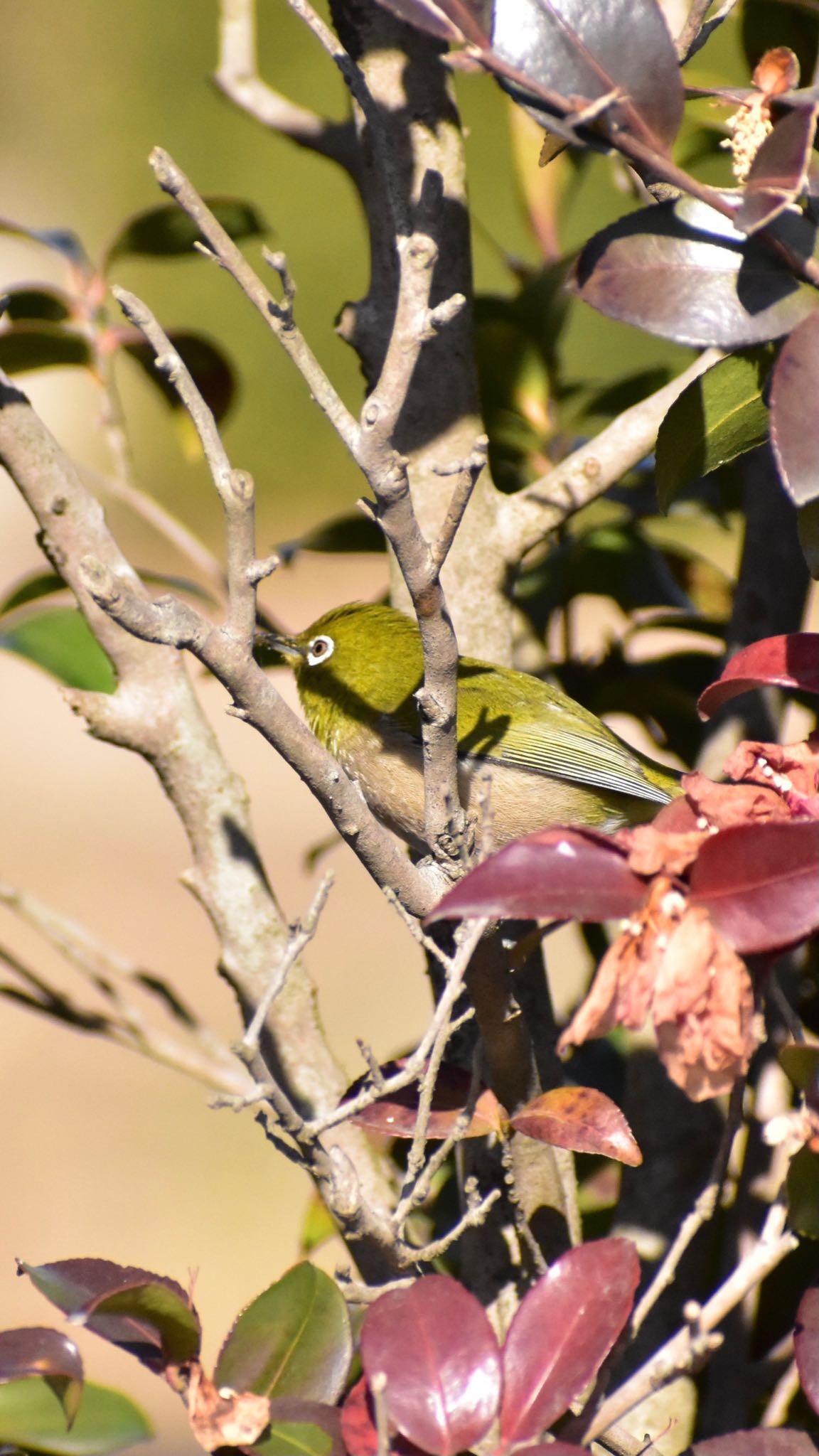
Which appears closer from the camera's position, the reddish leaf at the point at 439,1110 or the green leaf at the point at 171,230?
the reddish leaf at the point at 439,1110

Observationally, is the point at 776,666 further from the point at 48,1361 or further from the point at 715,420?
the point at 48,1361

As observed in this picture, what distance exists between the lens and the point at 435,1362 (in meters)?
0.91

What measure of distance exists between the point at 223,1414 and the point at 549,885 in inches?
19.8

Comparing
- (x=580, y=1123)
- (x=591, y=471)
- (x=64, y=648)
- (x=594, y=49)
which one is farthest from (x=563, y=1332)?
(x=64, y=648)

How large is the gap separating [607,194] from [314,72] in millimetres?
2247

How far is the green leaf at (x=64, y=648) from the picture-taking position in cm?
188

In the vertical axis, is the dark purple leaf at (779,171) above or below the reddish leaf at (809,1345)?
above

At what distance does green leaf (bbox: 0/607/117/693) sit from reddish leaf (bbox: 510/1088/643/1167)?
993 millimetres

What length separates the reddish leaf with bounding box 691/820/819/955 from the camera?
0.83 m

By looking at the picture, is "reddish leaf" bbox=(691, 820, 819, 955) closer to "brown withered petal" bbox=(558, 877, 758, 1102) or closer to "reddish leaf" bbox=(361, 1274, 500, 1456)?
"brown withered petal" bbox=(558, 877, 758, 1102)

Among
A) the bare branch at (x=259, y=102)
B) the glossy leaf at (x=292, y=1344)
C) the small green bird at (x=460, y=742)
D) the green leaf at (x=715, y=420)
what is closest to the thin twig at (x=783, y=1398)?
the glossy leaf at (x=292, y=1344)

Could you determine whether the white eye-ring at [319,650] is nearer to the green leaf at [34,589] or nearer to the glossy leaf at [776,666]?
the green leaf at [34,589]

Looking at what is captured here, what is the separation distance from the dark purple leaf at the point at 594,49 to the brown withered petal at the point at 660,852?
1.73 feet

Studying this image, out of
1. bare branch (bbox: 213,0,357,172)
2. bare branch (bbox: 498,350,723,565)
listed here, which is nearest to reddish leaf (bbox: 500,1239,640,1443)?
bare branch (bbox: 498,350,723,565)
